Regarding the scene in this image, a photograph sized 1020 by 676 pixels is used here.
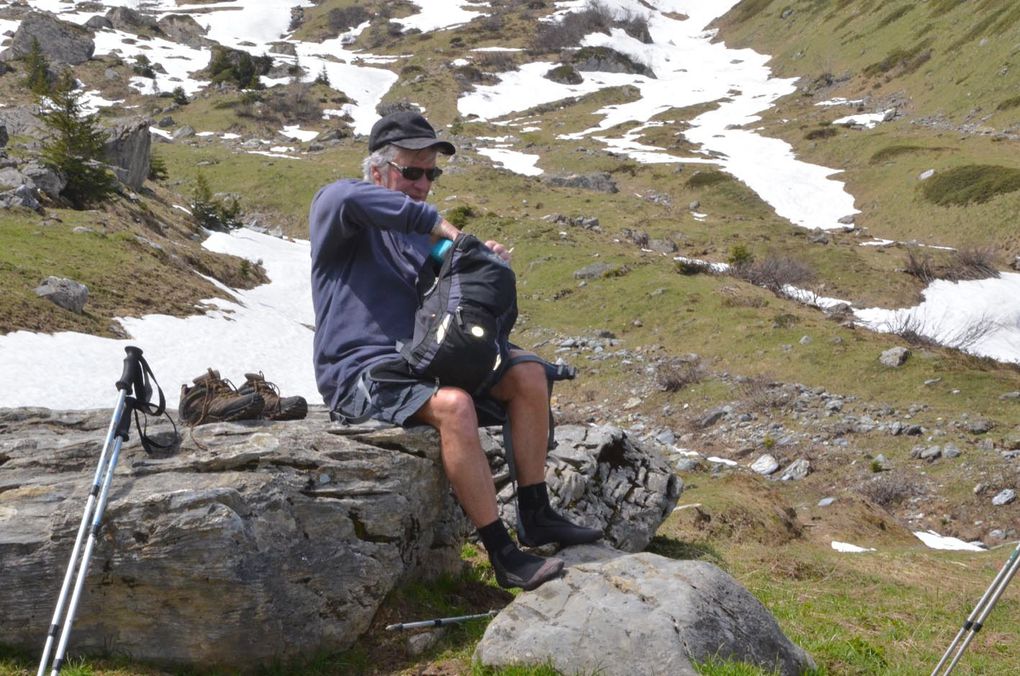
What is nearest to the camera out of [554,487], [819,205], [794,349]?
[554,487]

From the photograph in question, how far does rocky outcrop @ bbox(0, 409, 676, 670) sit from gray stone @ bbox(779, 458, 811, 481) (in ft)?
40.9

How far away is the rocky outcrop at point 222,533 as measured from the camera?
16.9 ft

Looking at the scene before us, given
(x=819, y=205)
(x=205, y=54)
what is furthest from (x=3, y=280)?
(x=205, y=54)

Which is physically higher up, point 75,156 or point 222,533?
point 222,533

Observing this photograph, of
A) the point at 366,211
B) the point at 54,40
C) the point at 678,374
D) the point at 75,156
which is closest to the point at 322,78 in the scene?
the point at 54,40

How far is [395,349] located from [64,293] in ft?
55.4

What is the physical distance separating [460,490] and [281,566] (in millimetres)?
1313

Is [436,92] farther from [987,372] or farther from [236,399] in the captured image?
[236,399]

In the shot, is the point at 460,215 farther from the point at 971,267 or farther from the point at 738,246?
the point at 971,267

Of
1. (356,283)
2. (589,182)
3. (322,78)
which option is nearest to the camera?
(356,283)

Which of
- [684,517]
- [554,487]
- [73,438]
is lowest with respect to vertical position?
[684,517]

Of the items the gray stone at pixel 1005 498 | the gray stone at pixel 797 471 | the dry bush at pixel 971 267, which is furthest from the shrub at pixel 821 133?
the gray stone at pixel 1005 498

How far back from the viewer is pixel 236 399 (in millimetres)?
6359

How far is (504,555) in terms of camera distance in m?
5.81
